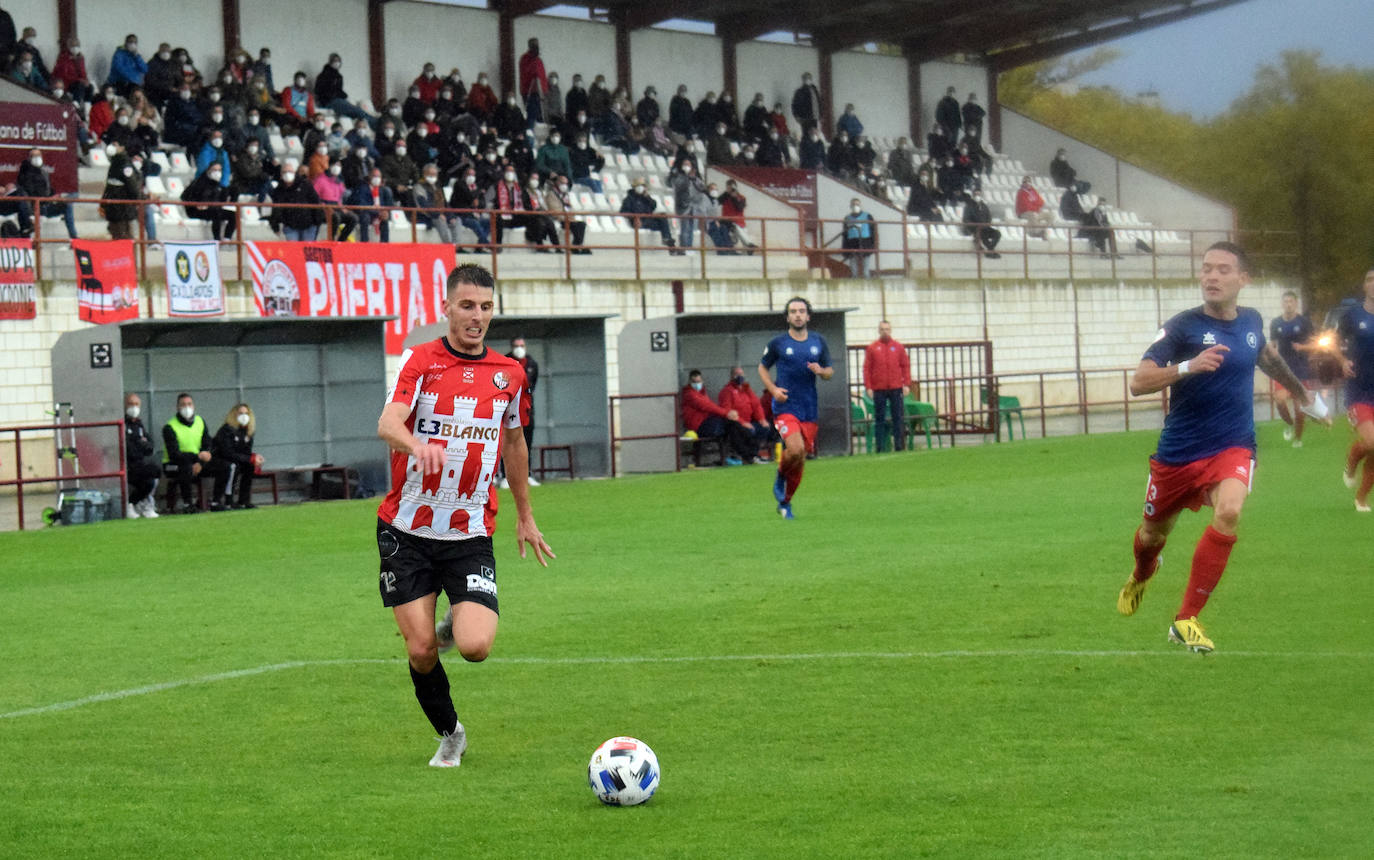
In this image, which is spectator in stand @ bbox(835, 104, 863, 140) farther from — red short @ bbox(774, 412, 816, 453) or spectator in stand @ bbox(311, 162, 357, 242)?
red short @ bbox(774, 412, 816, 453)

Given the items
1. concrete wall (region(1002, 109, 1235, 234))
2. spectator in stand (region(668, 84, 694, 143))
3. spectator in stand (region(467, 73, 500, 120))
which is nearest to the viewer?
spectator in stand (region(467, 73, 500, 120))

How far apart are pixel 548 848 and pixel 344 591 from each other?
7.74m

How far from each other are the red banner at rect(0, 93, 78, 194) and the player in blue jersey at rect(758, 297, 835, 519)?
12.8 m

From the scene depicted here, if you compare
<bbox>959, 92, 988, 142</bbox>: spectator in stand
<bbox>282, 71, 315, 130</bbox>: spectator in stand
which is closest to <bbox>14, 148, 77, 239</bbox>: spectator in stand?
<bbox>282, 71, 315, 130</bbox>: spectator in stand

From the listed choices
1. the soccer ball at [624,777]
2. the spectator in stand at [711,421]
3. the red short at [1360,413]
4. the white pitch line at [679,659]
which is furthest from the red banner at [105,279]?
the soccer ball at [624,777]

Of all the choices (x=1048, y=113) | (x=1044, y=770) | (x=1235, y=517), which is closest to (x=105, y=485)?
(x=1235, y=517)

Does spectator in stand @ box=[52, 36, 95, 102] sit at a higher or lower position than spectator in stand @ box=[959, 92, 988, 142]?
lower

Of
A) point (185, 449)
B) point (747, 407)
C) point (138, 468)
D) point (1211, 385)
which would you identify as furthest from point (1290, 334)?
point (1211, 385)

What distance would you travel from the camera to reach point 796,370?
1741 cm

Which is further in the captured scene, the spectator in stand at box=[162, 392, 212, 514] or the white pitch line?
the spectator in stand at box=[162, 392, 212, 514]

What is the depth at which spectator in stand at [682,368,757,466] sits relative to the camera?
27.9 meters

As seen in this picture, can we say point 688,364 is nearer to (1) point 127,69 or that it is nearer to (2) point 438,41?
(1) point 127,69

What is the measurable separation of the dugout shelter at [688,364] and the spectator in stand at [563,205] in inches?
117

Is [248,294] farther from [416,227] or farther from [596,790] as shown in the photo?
[596,790]
